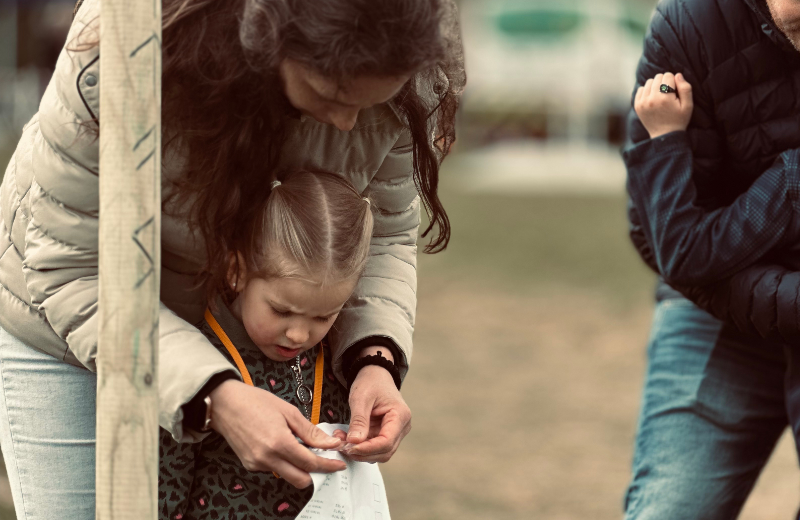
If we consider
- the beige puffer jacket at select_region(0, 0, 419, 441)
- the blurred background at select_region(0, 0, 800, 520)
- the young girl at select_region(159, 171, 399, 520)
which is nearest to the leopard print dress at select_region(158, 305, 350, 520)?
the young girl at select_region(159, 171, 399, 520)

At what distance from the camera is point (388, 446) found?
1.78m

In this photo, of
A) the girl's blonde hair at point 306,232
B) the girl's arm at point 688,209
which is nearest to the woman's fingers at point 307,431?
the girl's blonde hair at point 306,232

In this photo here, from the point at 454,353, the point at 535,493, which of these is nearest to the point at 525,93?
the point at 454,353

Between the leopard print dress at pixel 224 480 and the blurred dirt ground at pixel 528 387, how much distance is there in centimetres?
187

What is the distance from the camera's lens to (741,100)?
7.09ft

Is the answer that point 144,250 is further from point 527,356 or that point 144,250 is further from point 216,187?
point 527,356

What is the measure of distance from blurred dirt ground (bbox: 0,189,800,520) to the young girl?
188 centimetres

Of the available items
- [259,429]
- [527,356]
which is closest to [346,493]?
[259,429]

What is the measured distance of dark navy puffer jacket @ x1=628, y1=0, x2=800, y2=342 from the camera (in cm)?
211

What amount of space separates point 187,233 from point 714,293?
3.80ft

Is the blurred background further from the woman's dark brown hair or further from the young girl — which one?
the woman's dark brown hair

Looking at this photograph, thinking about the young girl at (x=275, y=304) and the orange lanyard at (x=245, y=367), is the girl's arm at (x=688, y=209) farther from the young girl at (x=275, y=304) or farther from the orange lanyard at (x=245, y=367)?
the orange lanyard at (x=245, y=367)

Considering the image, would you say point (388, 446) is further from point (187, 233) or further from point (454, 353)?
point (454, 353)

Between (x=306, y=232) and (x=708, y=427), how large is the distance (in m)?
1.15
